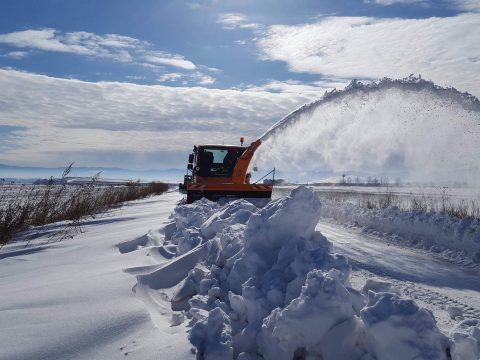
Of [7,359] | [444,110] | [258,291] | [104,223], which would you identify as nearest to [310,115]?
[444,110]

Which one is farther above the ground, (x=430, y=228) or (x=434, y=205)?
(x=430, y=228)

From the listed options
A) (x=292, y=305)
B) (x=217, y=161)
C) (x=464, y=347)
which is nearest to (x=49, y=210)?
(x=217, y=161)

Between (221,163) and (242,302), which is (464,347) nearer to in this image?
(242,302)

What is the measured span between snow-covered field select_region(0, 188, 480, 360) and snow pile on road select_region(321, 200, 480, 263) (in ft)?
6.34

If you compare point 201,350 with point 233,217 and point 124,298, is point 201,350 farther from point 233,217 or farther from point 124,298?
point 233,217

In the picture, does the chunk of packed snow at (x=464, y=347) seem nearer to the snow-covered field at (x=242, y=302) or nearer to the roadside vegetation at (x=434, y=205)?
the snow-covered field at (x=242, y=302)

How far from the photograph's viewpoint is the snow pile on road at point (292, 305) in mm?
2193

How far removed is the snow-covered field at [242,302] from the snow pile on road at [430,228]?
1933mm

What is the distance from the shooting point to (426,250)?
8.00 m

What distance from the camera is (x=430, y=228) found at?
9094 mm

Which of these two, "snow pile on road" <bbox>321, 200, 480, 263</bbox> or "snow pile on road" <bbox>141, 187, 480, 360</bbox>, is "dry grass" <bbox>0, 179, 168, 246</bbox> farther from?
"snow pile on road" <bbox>321, 200, 480, 263</bbox>

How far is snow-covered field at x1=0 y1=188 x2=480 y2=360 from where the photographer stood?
7.72 feet

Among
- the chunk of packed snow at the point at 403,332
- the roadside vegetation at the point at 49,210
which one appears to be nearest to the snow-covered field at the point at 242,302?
the chunk of packed snow at the point at 403,332

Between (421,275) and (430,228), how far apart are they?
4025mm
